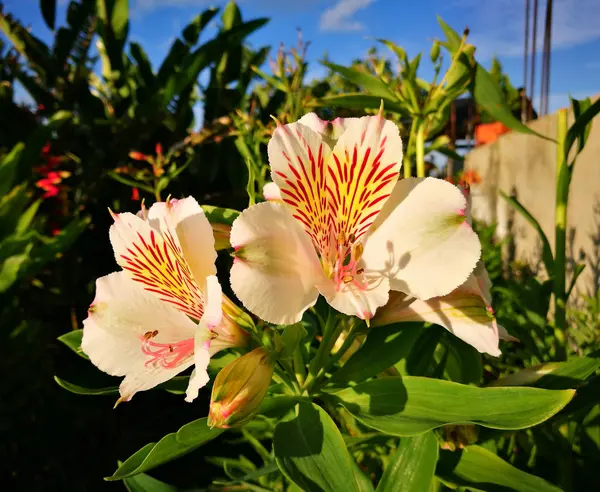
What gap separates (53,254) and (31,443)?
526 mm

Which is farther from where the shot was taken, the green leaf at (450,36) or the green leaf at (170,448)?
the green leaf at (450,36)

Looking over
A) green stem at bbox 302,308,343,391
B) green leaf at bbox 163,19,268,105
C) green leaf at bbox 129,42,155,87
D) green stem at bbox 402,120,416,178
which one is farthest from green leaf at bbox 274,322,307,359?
green leaf at bbox 129,42,155,87

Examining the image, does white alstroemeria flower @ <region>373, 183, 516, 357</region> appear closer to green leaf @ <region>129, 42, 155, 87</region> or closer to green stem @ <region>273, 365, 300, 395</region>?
green stem @ <region>273, 365, 300, 395</region>

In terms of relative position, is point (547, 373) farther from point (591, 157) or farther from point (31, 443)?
point (591, 157)

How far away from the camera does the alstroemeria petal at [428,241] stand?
0.42 metres

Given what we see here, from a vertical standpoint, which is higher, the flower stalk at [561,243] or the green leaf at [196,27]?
the green leaf at [196,27]

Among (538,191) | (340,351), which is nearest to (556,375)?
(340,351)

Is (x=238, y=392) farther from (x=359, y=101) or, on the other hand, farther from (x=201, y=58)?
(x=201, y=58)

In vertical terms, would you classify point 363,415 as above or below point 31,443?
Answer: above

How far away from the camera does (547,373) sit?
1.75ft

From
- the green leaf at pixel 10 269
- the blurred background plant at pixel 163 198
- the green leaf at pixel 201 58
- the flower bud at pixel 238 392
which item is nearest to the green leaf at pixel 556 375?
the blurred background plant at pixel 163 198

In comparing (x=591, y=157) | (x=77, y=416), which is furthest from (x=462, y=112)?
(x=77, y=416)

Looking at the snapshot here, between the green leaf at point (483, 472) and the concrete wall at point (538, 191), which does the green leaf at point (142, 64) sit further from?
the green leaf at point (483, 472)

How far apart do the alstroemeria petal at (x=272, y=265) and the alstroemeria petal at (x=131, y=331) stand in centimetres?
12
